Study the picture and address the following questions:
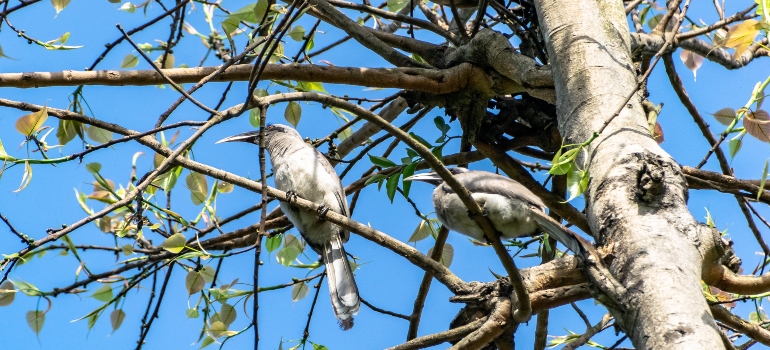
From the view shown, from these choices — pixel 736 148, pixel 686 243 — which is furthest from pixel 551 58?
pixel 686 243

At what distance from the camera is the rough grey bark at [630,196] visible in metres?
1.57

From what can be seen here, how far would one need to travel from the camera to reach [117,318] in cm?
364

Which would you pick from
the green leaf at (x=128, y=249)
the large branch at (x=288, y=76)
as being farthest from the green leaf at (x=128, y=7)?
the green leaf at (x=128, y=249)

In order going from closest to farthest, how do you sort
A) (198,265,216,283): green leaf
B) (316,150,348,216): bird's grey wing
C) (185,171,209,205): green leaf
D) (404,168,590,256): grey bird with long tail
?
(185,171,209,205): green leaf < (198,265,216,283): green leaf < (404,168,590,256): grey bird with long tail < (316,150,348,216): bird's grey wing

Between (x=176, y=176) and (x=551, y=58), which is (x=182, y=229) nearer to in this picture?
(x=176, y=176)

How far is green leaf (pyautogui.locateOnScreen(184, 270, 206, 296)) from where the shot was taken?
379 centimetres

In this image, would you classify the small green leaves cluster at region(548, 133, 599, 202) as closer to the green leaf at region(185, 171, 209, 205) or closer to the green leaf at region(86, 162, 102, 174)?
the green leaf at region(86, 162, 102, 174)

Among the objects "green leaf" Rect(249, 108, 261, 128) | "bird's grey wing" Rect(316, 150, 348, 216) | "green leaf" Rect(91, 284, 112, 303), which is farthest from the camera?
"bird's grey wing" Rect(316, 150, 348, 216)

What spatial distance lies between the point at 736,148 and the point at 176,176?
248 cm

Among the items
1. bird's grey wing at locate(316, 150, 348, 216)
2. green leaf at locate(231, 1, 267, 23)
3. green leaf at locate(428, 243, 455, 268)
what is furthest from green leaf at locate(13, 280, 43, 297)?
green leaf at locate(428, 243, 455, 268)

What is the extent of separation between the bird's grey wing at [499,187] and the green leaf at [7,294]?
228 cm

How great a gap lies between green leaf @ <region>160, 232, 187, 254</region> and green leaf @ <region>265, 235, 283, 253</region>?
0.79 metres

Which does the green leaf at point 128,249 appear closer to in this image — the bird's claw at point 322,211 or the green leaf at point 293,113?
the bird's claw at point 322,211

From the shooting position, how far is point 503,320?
2.39 metres
